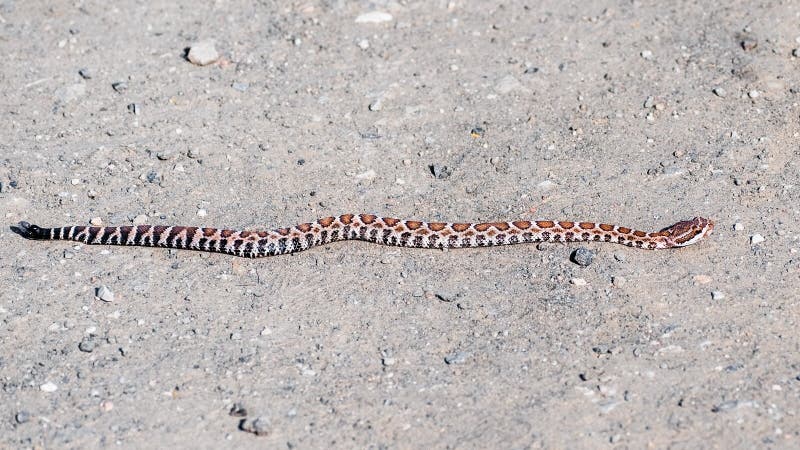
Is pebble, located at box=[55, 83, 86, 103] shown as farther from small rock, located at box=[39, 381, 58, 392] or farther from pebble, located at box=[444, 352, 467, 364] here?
pebble, located at box=[444, 352, 467, 364]

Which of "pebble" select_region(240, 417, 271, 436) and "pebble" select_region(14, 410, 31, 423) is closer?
"pebble" select_region(240, 417, 271, 436)

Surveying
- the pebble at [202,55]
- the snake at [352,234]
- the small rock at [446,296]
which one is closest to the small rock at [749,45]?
the snake at [352,234]

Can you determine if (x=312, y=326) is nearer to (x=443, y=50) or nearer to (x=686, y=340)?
(x=686, y=340)

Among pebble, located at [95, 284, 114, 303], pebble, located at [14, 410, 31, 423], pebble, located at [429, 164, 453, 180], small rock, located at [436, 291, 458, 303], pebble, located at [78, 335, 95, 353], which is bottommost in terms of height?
pebble, located at [429, 164, 453, 180]

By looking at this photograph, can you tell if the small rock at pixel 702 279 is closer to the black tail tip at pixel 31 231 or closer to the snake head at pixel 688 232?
the snake head at pixel 688 232

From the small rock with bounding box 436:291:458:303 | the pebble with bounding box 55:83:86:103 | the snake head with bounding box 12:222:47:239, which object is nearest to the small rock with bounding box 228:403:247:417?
the small rock with bounding box 436:291:458:303

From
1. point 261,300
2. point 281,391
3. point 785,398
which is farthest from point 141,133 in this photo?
point 785,398
